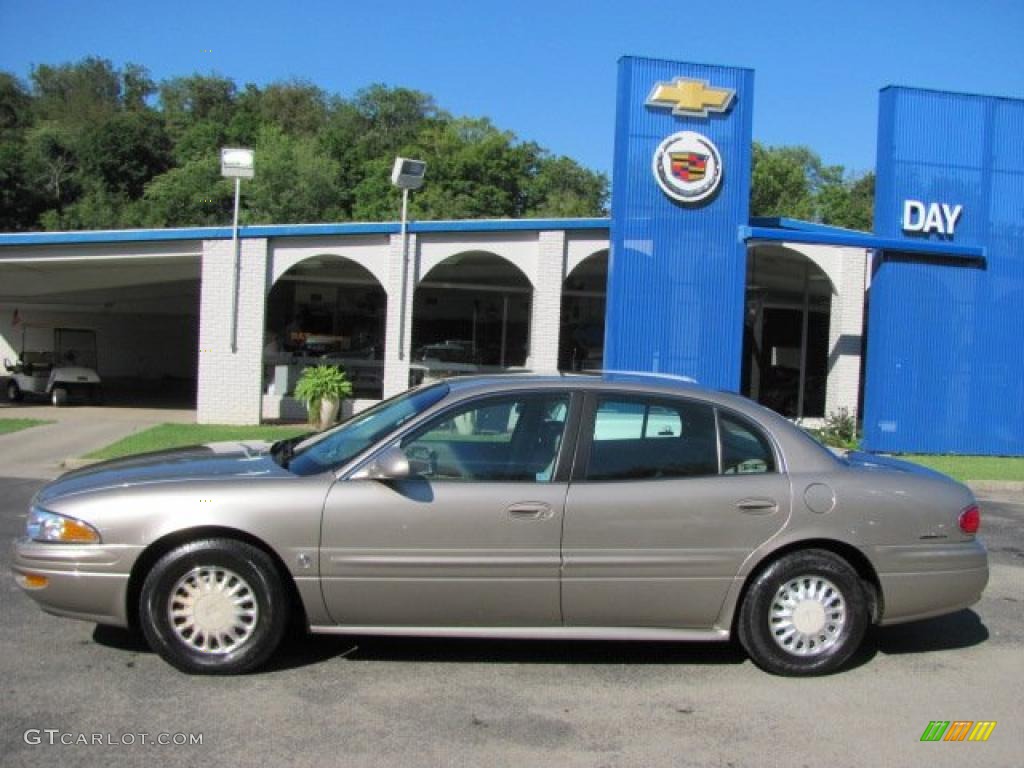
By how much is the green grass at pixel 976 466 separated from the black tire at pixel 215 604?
38.0 ft

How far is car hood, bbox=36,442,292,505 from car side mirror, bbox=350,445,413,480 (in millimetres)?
402

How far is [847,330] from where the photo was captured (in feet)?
60.6

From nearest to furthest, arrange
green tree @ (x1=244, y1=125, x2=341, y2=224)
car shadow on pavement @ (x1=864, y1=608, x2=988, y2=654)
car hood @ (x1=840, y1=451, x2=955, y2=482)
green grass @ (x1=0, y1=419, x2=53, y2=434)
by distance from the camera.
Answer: car hood @ (x1=840, y1=451, x2=955, y2=482)
car shadow on pavement @ (x1=864, y1=608, x2=988, y2=654)
green grass @ (x1=0, y1=419, x2=53, y2=434)
green tree @ (x1=244, y1=125, x2=341, y2=224)

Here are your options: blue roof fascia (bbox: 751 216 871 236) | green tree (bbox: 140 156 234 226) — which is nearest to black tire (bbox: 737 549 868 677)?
blue roof fascia (bbox: 751 216 871 236)

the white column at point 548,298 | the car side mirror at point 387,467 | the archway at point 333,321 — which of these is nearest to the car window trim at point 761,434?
the car side mirror at point 387,467

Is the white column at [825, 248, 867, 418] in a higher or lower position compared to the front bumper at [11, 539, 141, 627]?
higher

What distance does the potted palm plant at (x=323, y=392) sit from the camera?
16.5 m

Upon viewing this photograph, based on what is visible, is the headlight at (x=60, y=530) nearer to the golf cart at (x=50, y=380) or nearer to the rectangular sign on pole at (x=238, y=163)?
the rectangular sign on pole at (x=238, y=163)

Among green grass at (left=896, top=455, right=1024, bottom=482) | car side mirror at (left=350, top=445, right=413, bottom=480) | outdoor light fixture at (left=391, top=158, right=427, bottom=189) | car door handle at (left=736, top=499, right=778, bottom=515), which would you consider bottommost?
green grass at (left=896, top=455, right=1024, bottom=482)

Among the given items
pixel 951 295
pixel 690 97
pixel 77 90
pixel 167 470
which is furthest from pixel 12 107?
pixel 167 470

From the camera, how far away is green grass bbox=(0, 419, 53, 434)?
52.1 ft

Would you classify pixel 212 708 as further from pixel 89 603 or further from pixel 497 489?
pixel 497 489

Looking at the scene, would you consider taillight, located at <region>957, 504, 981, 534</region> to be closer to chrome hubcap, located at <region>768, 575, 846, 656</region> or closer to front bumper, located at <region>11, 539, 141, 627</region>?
chrome hubcap, located at <region>768, 575, 846, 656</region>

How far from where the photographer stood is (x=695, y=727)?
428cm
